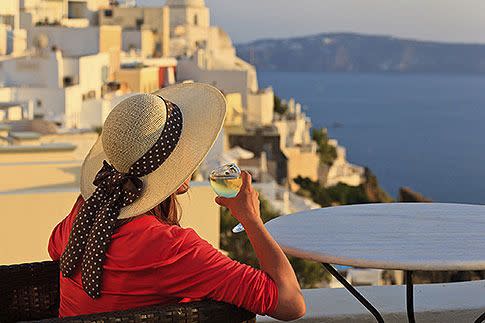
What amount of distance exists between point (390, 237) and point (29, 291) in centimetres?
90

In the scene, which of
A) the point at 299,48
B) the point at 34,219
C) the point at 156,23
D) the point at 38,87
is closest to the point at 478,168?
the point at 156,23

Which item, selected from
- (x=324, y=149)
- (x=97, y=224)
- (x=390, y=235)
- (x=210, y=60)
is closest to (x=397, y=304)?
(x=390, y=235)

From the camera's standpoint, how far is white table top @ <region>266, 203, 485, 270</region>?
2467mm

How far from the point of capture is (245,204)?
7.60ft

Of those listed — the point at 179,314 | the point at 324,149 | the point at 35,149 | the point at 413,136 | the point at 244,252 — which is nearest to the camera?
the point at 179,314

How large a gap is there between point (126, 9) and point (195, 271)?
5842cm

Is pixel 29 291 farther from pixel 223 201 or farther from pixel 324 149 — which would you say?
pixel 324 149

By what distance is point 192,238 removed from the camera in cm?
221

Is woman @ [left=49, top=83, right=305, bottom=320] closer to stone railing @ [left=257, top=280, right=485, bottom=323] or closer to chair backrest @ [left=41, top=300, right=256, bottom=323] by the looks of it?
chair backrest @ [left=41, top=300, right=256, bottom=323]

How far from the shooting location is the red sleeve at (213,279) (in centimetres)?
218

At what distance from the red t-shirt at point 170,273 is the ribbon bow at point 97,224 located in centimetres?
2

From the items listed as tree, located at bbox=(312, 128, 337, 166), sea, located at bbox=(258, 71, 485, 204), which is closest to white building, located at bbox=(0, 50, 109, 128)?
tree, located at bbox=(312, 128, 337, 166)

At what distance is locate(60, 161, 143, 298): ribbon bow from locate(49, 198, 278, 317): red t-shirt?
0.8 inches

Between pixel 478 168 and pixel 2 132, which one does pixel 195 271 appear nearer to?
pixel 2 132
